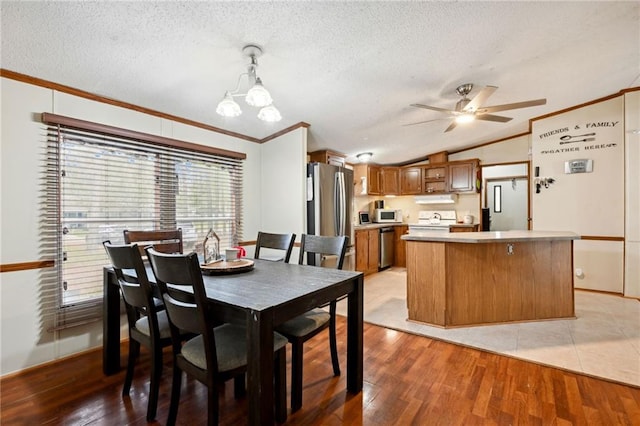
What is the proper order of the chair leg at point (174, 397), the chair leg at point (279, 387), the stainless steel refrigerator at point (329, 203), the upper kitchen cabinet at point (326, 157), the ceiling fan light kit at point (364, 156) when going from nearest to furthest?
the chair leg at point (174, 397) < the chair leg at point (279, 387) < the stainless steel refrigerator at point (329, 203) < the upper kitchen cabinet at point (326, 157) < the ceiling fan light kit at point (364, 156)

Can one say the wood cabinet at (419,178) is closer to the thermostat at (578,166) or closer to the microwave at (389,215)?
the microwave at (389,215)

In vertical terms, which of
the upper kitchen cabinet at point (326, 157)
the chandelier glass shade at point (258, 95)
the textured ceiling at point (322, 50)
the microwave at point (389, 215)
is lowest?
the microwave at point (389, 215)

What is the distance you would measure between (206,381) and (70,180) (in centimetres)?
203

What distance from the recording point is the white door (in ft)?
18.0

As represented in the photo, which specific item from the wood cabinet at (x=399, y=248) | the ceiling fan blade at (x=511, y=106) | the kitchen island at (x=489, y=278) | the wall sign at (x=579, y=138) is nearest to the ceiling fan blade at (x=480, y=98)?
the ceiling fan blade at (x=511, y=106)

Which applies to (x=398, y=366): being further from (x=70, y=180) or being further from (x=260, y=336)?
(x=70, y=180)

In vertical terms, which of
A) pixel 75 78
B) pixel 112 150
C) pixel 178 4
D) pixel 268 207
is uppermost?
pixel 178 4

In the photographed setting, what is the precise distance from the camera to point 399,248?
589cm

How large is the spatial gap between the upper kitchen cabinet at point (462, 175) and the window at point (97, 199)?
4.49m

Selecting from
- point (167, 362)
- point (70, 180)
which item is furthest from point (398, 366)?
point (70, 180)

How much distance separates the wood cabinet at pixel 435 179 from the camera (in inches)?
223

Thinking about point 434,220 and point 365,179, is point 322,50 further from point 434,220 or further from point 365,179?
point 434,220

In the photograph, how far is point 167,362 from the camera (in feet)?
7.30

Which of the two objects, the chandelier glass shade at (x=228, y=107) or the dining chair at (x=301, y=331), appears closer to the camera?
the dining chair at (x=301, y=331)
